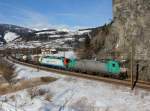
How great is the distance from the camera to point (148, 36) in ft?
152

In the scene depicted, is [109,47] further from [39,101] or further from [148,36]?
[39,101]

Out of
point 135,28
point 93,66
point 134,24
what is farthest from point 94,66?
point 134,24

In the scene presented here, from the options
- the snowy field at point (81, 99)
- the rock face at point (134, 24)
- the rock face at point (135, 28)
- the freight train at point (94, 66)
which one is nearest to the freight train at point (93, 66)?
the freight train at point (94, 66)

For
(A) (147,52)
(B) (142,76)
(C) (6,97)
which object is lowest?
(C) (6,97)

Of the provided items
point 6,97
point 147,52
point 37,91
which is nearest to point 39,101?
point 37,91

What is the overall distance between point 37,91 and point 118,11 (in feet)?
105

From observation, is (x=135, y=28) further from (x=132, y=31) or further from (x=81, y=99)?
(x=81, y=99)

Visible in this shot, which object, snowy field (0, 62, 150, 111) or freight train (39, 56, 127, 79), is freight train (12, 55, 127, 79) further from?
snowy field (0, 62, 150, 111)

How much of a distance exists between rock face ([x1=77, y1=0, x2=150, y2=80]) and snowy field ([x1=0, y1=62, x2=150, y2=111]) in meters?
9.05

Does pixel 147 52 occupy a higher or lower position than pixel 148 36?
lower

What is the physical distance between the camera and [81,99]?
100ft

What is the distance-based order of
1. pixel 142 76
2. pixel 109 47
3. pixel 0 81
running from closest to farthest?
pixel 142 76, pixel 0 81, pixel 109 47

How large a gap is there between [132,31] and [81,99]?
26.2 m

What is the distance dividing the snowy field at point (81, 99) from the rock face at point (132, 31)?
9051mm
